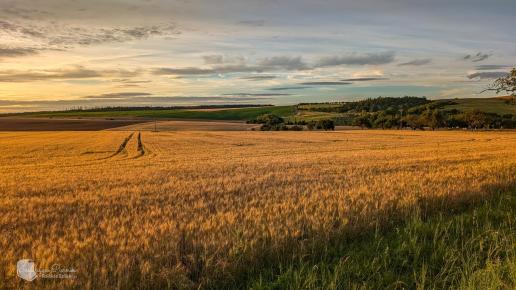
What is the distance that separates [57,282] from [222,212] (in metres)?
4.22

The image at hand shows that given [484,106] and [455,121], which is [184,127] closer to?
[455,121]

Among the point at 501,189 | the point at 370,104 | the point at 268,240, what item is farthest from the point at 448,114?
the point at 268,240

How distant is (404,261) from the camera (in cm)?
610

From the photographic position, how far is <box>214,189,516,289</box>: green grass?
213 inches

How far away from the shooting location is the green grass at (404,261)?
17.7 feet

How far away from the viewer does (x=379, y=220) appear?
27.7ft

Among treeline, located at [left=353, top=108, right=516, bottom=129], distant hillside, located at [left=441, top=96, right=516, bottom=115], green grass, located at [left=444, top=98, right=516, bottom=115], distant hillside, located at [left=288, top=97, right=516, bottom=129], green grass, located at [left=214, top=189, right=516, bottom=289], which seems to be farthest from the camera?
green grass, located at [left=444, top=98, right=516, bottom=115]

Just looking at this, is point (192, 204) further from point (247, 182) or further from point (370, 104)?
point (370, 104)

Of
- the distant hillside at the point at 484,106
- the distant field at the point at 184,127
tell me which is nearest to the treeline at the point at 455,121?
the distant hillside at the point at 484,106

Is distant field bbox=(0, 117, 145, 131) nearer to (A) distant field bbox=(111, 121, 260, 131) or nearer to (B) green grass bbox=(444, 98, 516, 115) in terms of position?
(A) distant field bbox=(111, 121, 260, 131)

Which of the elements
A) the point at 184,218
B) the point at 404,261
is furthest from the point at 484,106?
the point at 404,261

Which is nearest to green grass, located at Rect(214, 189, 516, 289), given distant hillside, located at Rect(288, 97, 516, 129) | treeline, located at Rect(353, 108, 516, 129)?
distant hillside, located at Rect(288, 97, 516, 129)

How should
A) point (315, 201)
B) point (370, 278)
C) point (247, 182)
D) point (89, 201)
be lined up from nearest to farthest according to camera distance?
point (370, 278) < point (315, 201) < point (89, 201) < point (247, 182)

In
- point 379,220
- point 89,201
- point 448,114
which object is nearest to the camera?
point 379,220
